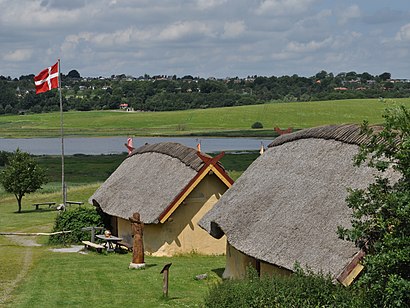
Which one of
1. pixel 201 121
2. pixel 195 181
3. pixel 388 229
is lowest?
pixel 201 121

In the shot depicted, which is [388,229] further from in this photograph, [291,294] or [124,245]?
[124,245]

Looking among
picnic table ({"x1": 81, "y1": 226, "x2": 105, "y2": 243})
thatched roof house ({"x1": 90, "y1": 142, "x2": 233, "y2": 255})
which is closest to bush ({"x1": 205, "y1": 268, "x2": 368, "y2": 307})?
thatched roof house ({"x1": 90, "y1": 142, "x2": 233, "y2": 255})

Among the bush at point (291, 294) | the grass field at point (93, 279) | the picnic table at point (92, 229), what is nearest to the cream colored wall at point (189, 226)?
the grass field at point (93, 279)

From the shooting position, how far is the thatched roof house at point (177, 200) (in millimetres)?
29219

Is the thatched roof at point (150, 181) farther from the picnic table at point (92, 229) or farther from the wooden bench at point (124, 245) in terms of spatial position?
the wooden bench at point (124, 245)

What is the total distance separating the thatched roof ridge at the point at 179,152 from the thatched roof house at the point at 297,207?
16.6ft

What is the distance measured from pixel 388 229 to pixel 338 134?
319 inches

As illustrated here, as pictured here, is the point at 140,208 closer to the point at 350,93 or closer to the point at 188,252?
the point at 188,252

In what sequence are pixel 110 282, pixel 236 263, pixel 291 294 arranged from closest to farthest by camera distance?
pixel 291 294 → pixel 236 263 → pixel 110 282

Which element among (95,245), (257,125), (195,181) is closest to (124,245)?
(95,245)

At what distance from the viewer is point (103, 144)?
11812 cm

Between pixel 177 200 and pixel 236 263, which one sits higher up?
pixel 177 200

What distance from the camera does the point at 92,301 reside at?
21375mm

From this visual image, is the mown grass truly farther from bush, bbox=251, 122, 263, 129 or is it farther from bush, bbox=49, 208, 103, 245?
bush, bbox=251, 122, 263, 129
